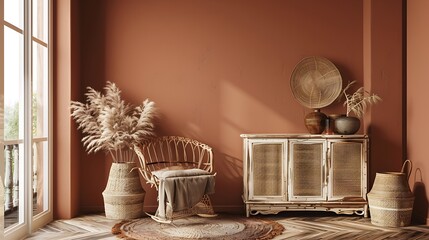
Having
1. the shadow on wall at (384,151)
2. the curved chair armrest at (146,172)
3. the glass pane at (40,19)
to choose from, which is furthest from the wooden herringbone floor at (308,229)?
the glass pane at (40,19)

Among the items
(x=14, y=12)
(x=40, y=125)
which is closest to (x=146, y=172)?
(x=40, y=125)

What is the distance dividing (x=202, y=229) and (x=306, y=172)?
1325 mm

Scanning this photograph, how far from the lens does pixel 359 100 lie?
16.9 feet

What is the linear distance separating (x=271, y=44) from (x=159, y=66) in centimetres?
138

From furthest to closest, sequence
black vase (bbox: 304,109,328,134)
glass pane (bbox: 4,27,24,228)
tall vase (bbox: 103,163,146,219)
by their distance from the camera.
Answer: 1. black vase (bbox: 304,109,328,134)
2. tall vase (bbox: 103,163,146,219)
3. glass pane (bbox: 4,27,24,228)

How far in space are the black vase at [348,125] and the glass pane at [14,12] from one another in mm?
3394

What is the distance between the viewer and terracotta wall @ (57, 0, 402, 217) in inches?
208

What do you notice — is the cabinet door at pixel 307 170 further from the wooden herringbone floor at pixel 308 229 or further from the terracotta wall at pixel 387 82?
the terracotta wall at pixel 387 82

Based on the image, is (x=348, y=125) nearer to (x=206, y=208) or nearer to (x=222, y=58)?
(x=222, y=58)

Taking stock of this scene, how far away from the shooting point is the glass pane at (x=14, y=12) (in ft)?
12.1

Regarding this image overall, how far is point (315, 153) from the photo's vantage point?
479 cm

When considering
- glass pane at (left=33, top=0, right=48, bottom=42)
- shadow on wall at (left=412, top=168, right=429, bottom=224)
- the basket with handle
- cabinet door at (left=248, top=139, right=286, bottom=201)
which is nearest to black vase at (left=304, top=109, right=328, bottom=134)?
cabinet door at (left=248, top=139, right=286, bottom=201)

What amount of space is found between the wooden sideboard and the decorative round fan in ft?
2.17

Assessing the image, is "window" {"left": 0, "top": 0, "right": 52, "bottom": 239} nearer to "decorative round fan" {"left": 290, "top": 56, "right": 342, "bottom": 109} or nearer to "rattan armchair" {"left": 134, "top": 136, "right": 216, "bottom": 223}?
→ "rattan armchair" {"left": 134, "top": 136, "right": 216, "bottom": 223}
